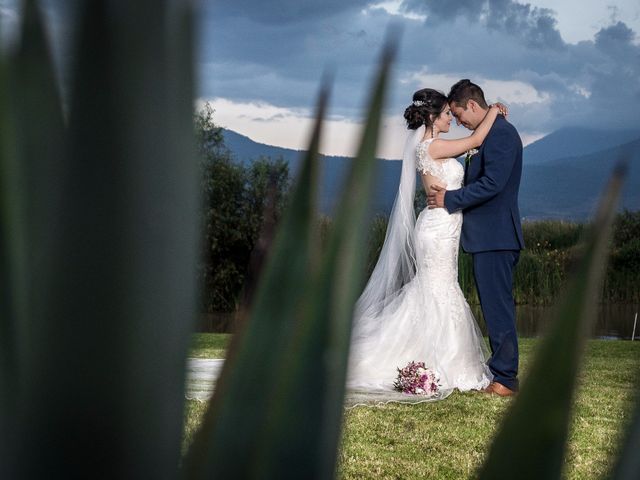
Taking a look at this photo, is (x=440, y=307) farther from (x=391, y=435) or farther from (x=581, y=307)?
(x=581, y=307)

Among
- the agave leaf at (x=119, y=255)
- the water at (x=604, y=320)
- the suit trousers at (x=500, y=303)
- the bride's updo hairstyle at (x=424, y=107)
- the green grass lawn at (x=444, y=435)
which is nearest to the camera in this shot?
the agave leaf at (x=119, y=255)

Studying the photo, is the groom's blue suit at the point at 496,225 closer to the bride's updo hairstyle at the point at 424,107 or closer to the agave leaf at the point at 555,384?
the bride's updo hairstyle at the point at 424,107

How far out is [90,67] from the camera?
0.37 metres

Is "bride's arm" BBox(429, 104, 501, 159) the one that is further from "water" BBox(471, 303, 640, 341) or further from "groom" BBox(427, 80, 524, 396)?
"water" BBox(471, 303, 640, 341)

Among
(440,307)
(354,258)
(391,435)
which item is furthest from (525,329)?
(354,258)

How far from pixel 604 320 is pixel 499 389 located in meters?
7.81

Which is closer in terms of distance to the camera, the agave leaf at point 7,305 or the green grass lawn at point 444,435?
the agave leaf at point 7,305

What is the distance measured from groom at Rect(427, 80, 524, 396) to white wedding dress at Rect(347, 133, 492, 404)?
0.56 feet

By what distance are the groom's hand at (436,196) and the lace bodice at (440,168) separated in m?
0.09

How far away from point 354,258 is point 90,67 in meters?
0.18

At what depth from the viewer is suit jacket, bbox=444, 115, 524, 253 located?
7105 mm

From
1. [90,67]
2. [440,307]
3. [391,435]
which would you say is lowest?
[391,435]

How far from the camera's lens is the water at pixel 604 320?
12.9m

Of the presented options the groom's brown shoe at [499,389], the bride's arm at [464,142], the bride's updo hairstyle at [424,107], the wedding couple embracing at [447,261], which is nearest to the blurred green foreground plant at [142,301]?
the wedding couple embracing at [447,261]
